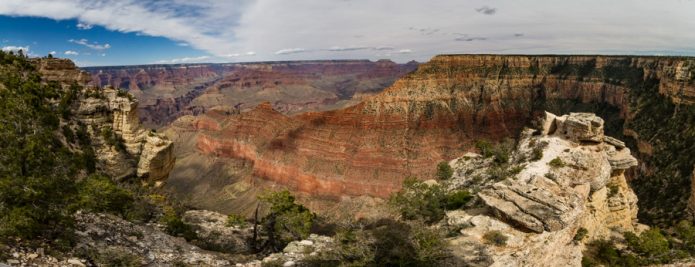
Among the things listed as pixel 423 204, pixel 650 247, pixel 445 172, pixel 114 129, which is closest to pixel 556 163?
pixel 650 247

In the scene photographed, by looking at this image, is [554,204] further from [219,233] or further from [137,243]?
[219,233]

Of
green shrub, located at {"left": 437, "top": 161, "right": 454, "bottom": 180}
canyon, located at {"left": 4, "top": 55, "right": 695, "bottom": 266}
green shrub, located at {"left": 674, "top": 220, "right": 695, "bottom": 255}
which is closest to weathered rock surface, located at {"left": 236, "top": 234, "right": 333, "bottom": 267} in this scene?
canyon, located at {"left": 4, "top": 55, "right": 695, "bottom": 266}

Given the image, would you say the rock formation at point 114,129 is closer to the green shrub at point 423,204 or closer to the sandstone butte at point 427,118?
the green shrub at point 423,204

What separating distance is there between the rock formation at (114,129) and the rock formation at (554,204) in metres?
22.9

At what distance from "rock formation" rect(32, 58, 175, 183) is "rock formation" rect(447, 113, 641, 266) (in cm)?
2288

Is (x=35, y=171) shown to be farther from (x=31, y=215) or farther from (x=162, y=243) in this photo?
(x=162, y=243)

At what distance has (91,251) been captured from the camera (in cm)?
1548

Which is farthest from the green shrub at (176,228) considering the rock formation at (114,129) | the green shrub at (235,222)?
the rock formation at (114,129)

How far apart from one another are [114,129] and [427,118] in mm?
66570

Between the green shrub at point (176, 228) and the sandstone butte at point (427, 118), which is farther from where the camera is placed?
the sandstone butte at point (427, 118)

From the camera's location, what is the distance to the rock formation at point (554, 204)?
725 inches

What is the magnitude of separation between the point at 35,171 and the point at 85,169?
1050cm

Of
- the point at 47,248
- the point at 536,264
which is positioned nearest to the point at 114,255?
the point at 47,248

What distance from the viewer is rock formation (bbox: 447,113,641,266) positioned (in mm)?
18406
